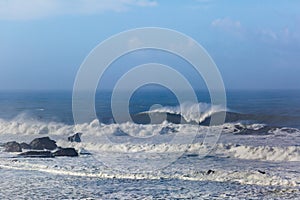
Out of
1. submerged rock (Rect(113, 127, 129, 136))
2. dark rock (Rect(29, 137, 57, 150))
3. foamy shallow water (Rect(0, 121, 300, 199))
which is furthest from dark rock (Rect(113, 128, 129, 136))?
dark rock (Rect(29, 137, 57, 150))

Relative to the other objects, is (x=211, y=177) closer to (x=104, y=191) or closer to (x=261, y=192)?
(x=261, y=192)

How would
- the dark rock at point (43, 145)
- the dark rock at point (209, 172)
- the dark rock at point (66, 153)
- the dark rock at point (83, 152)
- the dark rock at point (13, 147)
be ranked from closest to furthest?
1. the dark rock at point (209, 172)
2. the dark rock at point (66, 153)
3. the dark rock at point (83, 152)
4. the dark rock at point (13, 147)
5. the dark rock at point (43, 145)

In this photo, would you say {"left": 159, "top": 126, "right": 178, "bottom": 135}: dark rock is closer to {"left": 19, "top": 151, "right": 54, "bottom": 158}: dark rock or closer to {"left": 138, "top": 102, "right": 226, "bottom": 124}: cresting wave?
{"left": 138, "top": 102, "right": 226, "bottom": 124}: cresting wave

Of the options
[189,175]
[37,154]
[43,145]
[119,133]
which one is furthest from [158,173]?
[119,133]

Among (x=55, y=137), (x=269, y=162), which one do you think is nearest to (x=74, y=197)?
(x=269, y=162)

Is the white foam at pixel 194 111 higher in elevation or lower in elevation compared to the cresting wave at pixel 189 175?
higher

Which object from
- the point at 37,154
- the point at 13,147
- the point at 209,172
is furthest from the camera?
the point at 13,147

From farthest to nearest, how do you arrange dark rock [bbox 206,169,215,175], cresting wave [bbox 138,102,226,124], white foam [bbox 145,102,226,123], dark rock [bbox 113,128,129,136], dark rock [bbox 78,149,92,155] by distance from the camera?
white foam [bbox 145,102,226,123]
cresting wave [bbox 138,102,226,124]
dark rock [bbox 113,128,129,136]
dark rock [bbox 78,149,92,155]
dark rock [bbox 206,169,215,175]

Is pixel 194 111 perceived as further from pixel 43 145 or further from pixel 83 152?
pixel 83 152

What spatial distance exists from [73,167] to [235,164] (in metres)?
6.21

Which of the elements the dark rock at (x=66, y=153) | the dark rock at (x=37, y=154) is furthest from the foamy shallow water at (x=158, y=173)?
the dark rock at (x=37, y=154)

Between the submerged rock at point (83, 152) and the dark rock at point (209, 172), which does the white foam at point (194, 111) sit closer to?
the submerged rock at point (83, 152)

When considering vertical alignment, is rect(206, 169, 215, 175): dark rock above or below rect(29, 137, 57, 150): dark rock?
below

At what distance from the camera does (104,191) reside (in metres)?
15.0
